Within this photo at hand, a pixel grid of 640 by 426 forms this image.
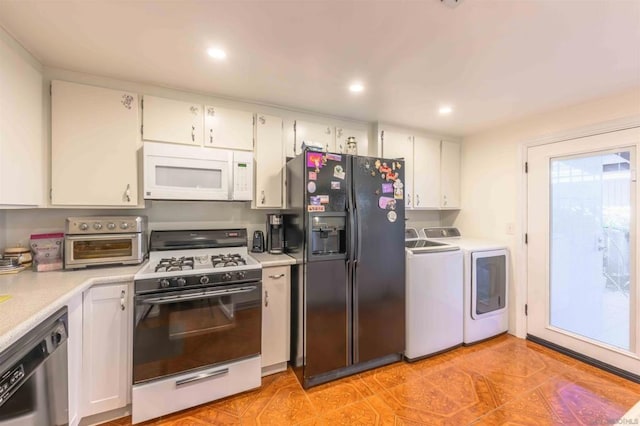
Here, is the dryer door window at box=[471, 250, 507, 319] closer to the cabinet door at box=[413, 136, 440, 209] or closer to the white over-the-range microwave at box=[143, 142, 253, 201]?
the cabinet door at box=[413, 136, 440, 209]

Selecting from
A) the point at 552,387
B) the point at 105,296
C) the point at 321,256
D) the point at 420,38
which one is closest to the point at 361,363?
the point at 321,256

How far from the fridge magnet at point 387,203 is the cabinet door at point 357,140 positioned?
769 millimetres

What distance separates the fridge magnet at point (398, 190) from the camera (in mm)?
2389

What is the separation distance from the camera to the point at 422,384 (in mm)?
2143

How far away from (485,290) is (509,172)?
1.32 metres

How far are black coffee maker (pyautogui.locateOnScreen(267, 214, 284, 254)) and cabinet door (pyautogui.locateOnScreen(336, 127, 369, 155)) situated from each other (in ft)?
3.15

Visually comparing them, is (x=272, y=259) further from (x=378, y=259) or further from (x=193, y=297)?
(x=378, y=259)

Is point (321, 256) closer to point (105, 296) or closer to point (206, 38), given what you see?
point (105, 296)

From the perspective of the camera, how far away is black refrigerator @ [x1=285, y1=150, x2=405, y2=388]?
2.10 meters

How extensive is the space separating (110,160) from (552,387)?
375 centimetres

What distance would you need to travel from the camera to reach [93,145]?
196cm

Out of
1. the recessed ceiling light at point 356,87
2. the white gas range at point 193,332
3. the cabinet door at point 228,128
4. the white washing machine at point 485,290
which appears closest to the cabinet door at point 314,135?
the cabinet door at point 228,128

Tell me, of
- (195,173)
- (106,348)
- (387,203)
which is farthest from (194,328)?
(387,203)

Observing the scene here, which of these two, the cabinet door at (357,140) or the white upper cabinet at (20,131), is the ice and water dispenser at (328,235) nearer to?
the cabinet door at (357,140)
